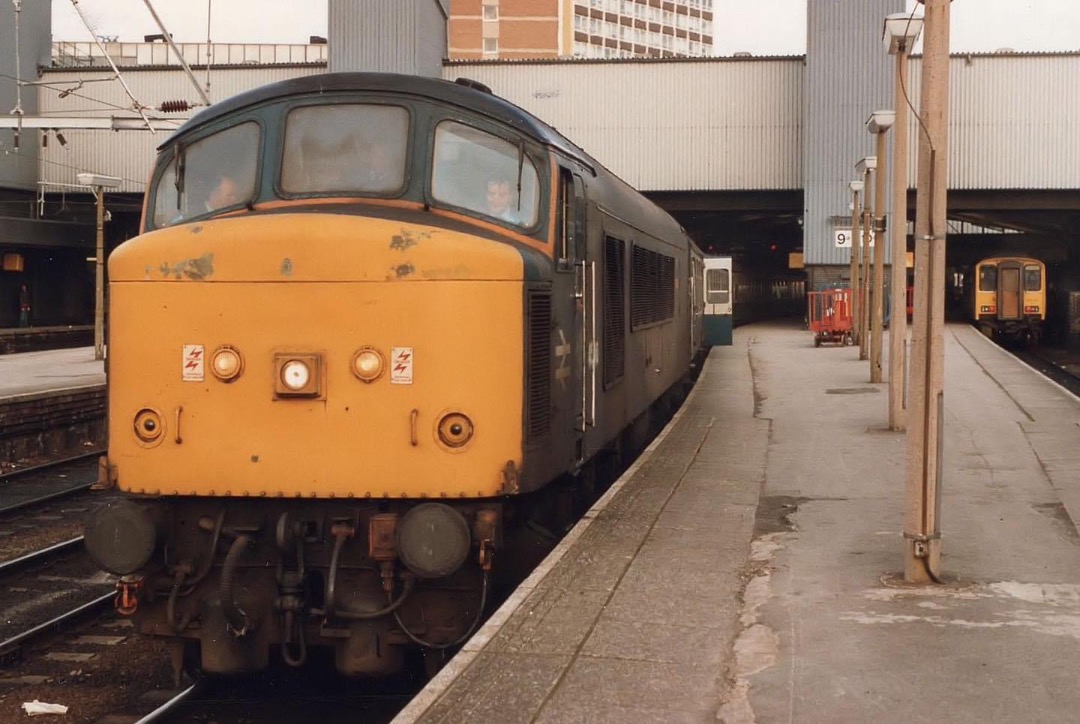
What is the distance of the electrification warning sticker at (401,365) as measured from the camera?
24.5 ft

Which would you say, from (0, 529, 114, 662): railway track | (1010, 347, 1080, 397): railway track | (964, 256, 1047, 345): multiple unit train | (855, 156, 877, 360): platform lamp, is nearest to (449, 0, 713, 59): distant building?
(964, 256, 1047, 345): multiple unit train

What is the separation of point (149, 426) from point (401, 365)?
153 cm

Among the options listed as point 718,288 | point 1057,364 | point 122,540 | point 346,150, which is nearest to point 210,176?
point 346,150

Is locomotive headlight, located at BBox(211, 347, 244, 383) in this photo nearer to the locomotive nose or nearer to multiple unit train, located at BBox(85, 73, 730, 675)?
multiple unit train, located at BBox(85, 73, 730, 675)

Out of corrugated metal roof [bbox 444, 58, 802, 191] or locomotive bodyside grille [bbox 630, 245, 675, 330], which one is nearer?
locomotive bodyside grille [bbox 630, 245, 675, 330]

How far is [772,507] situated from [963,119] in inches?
1374

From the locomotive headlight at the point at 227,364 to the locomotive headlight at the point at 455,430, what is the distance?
119 cm

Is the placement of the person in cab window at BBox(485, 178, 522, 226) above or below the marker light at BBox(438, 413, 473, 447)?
above

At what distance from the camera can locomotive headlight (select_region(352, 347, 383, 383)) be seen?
747 centimetres

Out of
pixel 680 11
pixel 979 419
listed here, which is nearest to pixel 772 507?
pixel 979 419

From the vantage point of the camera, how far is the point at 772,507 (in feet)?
38.1

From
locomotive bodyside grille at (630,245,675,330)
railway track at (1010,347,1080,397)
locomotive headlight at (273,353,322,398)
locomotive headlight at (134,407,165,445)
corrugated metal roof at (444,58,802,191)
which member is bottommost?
railway track at (1010,347,1080,397)

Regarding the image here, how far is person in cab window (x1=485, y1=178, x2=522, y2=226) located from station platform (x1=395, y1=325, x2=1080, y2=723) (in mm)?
2253

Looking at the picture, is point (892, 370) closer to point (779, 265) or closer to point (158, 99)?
point (158, 99)
